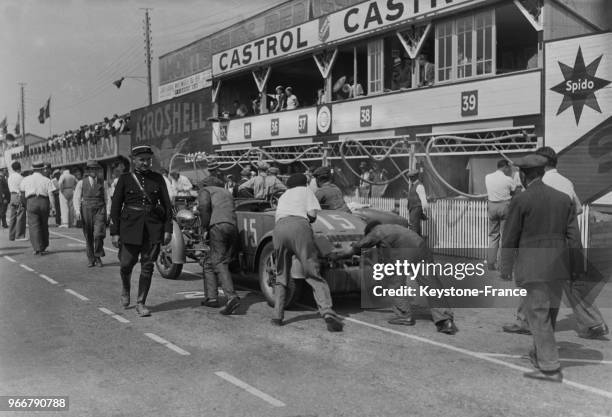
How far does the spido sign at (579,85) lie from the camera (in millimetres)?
10930

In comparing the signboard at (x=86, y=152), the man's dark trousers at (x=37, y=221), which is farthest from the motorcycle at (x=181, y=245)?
the signboard at (x=86, y=152)

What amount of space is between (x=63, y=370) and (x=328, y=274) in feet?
9.83

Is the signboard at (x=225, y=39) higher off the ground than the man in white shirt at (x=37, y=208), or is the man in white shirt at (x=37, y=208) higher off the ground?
the signboard at (x=225, y=39)

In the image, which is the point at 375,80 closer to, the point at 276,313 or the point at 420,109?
the point at 420,109

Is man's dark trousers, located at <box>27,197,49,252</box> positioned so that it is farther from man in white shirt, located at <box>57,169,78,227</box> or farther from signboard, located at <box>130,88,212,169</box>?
signboard, located at <box>130,88,212,169</box>

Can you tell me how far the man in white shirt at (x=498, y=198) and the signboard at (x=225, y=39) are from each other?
12.7 metres

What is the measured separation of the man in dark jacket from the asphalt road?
0.36 meters

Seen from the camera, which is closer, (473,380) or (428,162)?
(473,380)

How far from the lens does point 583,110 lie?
11.0 metres

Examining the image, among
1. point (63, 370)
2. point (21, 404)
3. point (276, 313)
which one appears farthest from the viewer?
point (276, 313)

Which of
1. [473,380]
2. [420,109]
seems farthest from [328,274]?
[420,109]

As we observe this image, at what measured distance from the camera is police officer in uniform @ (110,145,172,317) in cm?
695

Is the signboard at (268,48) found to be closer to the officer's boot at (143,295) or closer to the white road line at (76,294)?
the white road line at (76,294)

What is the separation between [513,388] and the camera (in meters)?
4.58
